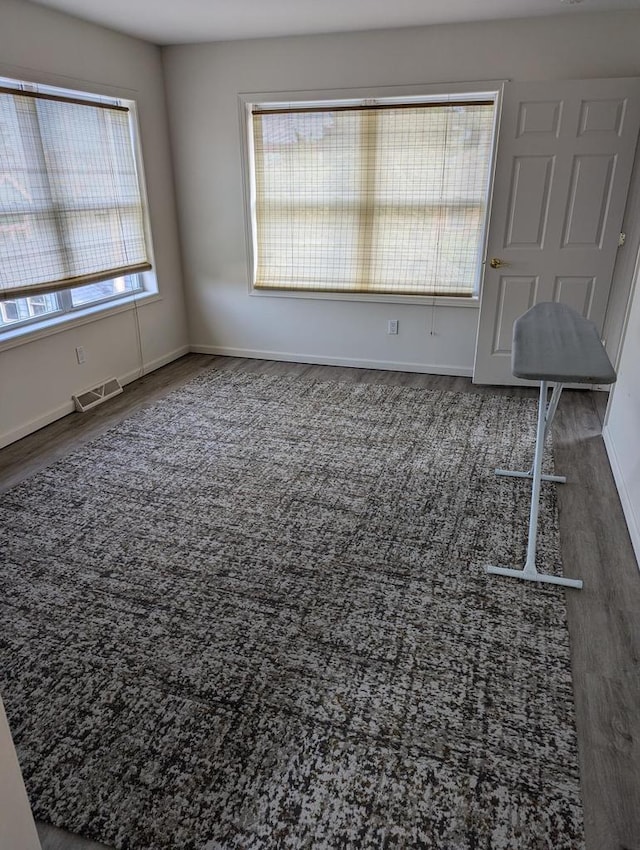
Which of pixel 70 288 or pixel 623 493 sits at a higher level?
pixel 70 288

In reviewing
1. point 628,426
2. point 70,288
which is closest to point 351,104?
point 70,288

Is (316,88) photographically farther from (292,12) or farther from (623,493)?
(623,493)

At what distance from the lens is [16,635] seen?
79.8 inches

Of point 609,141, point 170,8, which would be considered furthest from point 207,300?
point 609,141

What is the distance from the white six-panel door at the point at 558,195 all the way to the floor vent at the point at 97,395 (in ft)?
9.06

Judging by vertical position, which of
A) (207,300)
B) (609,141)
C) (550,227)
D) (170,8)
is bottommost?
(207,300)

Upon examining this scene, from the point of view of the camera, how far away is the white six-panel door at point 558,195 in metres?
3.64

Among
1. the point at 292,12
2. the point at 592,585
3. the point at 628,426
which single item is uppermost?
the point at 292,12

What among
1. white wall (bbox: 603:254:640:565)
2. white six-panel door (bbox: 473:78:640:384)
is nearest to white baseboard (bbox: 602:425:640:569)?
white wall (bbox: 603:254:640:565)

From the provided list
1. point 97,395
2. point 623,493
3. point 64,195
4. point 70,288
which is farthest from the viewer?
point 97,395

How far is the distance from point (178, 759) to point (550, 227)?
12.5 feet

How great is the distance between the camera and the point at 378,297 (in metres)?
4.61

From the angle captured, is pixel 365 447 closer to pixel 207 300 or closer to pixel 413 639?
pixel 413 639

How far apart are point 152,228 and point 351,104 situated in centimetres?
179
